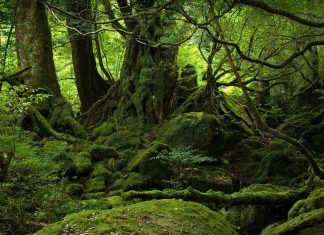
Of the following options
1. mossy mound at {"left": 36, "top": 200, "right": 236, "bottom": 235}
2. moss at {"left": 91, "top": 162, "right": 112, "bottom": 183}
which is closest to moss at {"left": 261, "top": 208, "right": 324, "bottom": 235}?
mossy mound at {"left": 36, "top": 200, "right": 236, "bottom": 235}

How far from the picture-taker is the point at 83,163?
31.3ft

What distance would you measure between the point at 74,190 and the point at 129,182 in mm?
1244

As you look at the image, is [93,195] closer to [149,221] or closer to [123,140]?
[123,140]

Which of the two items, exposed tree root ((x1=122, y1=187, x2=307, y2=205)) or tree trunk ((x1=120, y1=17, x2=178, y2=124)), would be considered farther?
tree trunk ((x1=120, y1=17, x2=178, y2=124))

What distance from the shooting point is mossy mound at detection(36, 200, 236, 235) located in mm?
4113

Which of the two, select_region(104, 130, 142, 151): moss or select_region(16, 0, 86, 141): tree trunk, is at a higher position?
select_region(16, 0, 86, 141): tree trunk

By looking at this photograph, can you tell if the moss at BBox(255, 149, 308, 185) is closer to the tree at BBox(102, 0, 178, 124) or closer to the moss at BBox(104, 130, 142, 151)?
the moss at BBox(104, 130, 142, 151)

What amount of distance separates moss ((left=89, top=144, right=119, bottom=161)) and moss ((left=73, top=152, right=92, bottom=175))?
0.56 feet

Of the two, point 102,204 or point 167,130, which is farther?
point 167,130

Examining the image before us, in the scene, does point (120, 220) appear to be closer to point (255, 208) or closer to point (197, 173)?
point (255, 208)

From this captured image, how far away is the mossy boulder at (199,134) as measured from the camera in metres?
10.5

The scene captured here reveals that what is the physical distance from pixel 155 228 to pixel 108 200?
2932 millimetres

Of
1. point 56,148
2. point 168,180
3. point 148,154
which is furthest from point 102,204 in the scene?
point 56,148

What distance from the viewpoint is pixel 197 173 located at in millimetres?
9516
